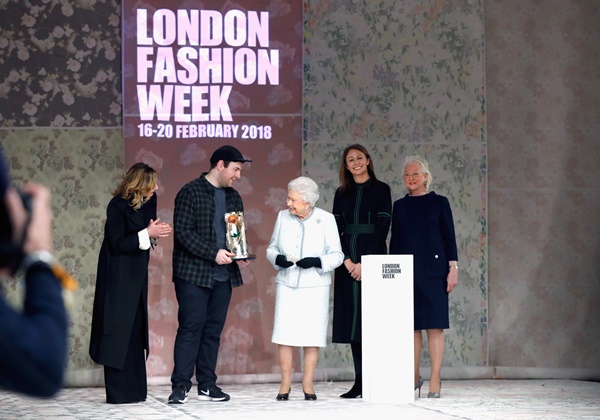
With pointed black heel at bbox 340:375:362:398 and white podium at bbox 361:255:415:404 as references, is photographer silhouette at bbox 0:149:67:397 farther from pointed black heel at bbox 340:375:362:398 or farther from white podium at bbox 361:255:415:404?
pointed black heel at bbox 340:375:362:398

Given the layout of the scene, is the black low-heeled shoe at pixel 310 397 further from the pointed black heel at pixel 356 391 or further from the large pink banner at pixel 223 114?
the large pink banner at pixel 223 114

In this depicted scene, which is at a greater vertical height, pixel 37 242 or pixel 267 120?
pixel 267 120

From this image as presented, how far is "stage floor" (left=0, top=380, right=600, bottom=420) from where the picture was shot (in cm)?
542

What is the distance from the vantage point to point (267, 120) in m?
7.59

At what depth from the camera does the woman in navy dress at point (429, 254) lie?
20.6ft

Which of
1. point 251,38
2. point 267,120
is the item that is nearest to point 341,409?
point 267,120

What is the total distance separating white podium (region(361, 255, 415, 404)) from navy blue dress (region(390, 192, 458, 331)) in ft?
1.01

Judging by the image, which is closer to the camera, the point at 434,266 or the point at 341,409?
the point at 341,409

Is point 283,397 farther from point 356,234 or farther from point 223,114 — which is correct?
point 223,114

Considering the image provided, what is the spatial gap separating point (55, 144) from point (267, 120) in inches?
59.4

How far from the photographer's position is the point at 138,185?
19.9 feet

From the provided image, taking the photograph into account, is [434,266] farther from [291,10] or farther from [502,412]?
[291,10]

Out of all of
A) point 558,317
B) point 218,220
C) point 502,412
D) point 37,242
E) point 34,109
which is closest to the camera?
point 37,242

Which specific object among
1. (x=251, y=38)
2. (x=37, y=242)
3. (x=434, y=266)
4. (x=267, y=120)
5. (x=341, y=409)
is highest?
(x=251, y=38)
